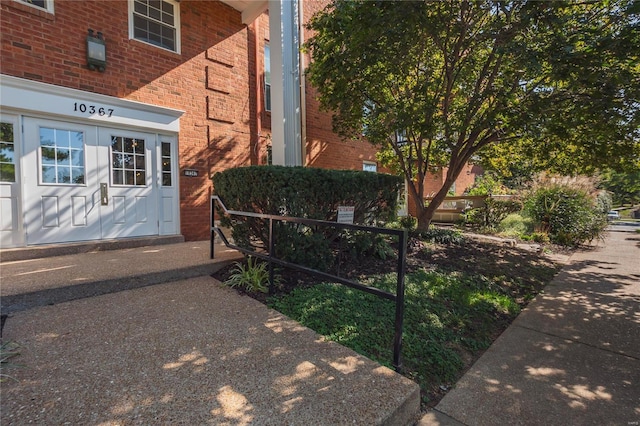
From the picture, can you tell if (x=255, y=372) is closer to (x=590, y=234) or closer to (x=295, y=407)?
(x=295, y=407)

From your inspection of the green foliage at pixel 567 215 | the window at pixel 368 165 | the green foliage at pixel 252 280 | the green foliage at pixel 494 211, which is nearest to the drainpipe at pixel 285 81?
the green foliage at pixel 252 280

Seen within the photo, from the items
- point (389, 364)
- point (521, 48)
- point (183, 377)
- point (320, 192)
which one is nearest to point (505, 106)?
point (521, 48)

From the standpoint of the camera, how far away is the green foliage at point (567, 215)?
824 centimetres

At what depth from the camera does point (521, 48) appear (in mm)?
3758

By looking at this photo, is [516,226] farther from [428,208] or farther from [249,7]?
[249,7]

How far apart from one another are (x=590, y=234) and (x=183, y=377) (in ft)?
34.1

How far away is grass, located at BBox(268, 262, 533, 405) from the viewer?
257cm

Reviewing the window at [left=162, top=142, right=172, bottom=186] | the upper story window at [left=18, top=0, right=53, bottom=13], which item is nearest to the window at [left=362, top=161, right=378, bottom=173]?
the window at [left=162, top=142, right=172, bottom=186]

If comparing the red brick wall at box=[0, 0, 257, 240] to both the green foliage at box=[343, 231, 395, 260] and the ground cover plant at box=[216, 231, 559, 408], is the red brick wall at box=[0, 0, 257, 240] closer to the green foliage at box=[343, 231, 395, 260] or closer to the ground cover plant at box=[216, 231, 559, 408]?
the ground cover plant at box=[216, 231, 559, 408]

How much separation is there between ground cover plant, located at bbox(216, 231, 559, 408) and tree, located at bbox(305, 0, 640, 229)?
2.36 metres

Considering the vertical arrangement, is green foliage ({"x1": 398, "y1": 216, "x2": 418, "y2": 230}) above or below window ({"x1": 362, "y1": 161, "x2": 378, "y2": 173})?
below

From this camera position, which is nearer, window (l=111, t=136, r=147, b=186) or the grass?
the grass

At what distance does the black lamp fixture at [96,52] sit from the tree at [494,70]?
12.4 ft

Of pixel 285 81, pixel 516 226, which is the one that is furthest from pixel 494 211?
pixel 285 81
